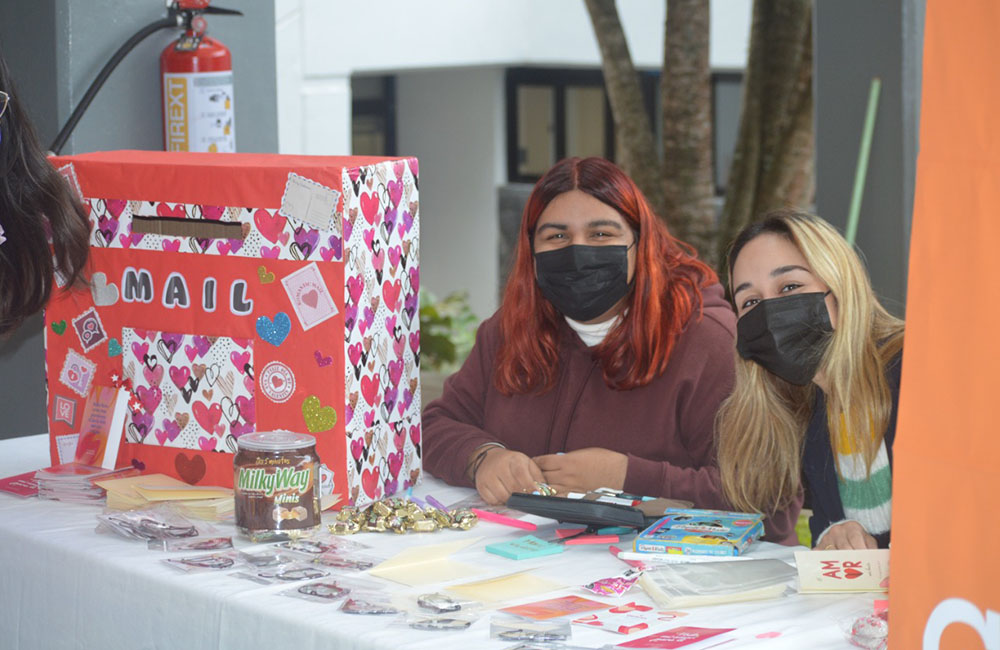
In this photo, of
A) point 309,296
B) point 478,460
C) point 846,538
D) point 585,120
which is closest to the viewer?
point 846,538

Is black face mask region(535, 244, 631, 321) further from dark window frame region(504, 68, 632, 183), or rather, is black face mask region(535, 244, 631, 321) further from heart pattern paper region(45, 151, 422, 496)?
dark window frame region(504, 68, 632, 183)

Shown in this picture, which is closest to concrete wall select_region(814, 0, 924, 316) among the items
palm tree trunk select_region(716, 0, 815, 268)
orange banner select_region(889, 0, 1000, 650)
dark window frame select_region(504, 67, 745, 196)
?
palm tree trunk select_region(716, 0, 815, 268)

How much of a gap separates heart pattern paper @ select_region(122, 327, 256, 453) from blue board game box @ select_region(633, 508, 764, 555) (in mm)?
734

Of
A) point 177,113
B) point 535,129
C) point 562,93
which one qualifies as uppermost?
point 562,93

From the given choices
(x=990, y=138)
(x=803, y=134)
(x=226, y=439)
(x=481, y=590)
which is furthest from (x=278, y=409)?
(x=803, y=134)

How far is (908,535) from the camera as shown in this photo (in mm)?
1119

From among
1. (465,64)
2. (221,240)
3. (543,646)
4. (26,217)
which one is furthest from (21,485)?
(465,64)

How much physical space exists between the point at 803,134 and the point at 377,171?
4248 millimetres

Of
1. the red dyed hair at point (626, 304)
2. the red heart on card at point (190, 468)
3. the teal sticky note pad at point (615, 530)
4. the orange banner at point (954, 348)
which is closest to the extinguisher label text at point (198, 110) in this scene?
the red dyed hair at point (626, 304)

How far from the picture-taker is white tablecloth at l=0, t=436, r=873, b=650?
153cm

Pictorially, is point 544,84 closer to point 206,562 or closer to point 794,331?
point 794,331

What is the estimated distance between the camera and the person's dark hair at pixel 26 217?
6.70ft

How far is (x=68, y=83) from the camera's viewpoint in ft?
9.92

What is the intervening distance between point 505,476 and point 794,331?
1.93ft
